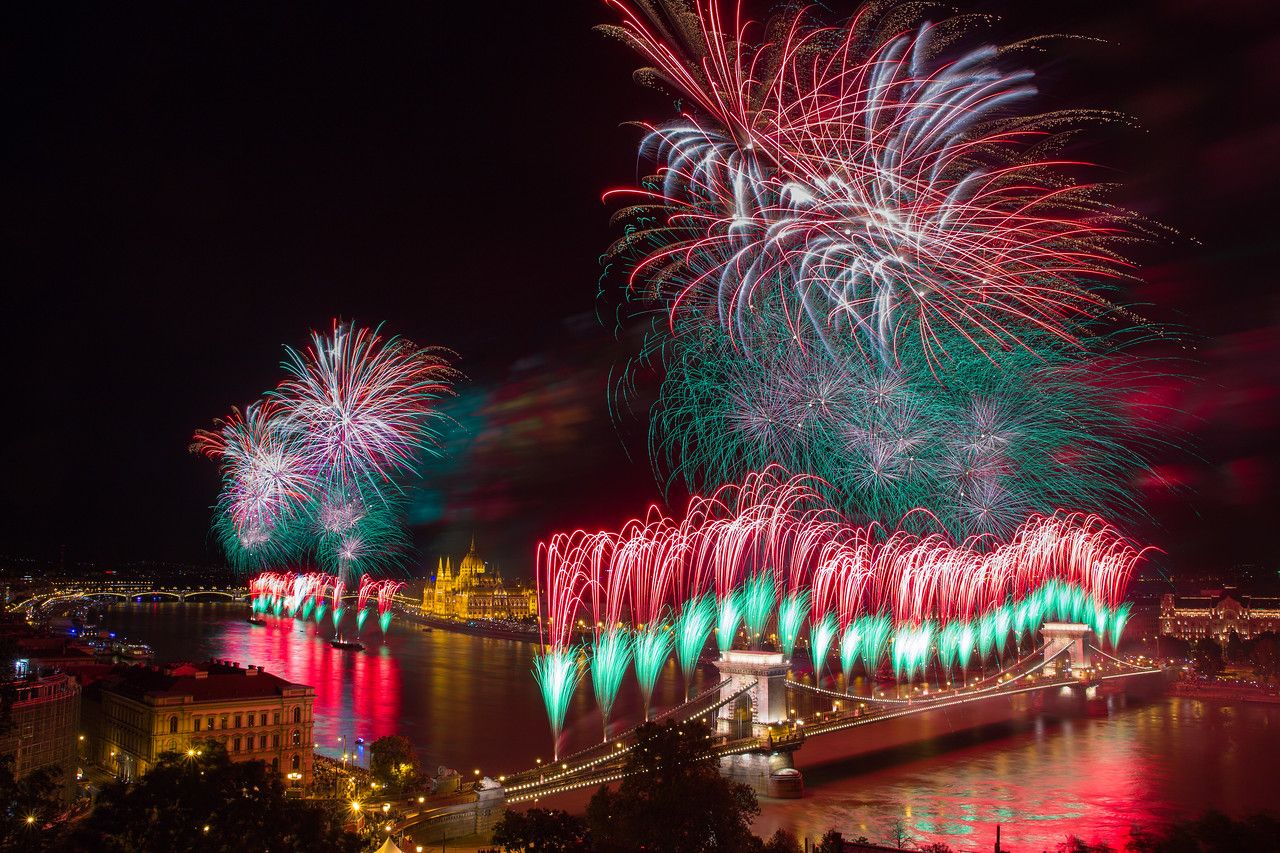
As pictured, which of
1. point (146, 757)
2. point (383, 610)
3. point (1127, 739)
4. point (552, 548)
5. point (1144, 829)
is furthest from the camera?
point (383, 610)

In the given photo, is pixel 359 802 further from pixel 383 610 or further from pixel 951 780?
pixel 383 610

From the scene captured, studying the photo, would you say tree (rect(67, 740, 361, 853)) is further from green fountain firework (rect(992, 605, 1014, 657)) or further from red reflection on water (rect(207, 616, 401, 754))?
green fountain firework (rect(992, 605, 1014, 657))

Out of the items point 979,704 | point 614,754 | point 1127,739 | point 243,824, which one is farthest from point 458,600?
point 243,824

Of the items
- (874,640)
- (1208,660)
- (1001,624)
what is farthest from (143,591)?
(1208,660)

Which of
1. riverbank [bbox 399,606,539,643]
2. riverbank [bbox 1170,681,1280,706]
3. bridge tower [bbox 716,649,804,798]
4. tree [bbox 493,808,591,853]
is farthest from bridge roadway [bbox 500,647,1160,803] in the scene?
riverbank [bbox 399,606,539,643]

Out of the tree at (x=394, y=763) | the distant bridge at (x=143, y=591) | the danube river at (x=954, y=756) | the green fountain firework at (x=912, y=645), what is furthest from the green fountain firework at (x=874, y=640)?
the distant bridge at (x=143, y=591)
